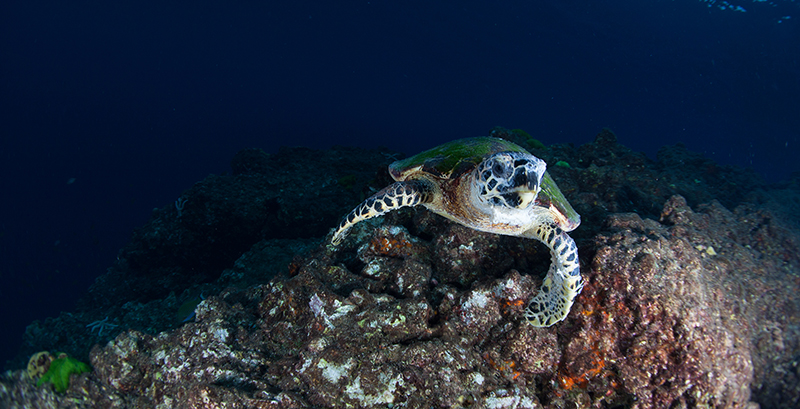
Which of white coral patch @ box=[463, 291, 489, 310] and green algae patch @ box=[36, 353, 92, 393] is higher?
white coral patch @ box=[463, 291, 489, 310]

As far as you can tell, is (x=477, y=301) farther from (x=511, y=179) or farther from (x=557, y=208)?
(x=557, y=208)

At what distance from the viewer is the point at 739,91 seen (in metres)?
39.5

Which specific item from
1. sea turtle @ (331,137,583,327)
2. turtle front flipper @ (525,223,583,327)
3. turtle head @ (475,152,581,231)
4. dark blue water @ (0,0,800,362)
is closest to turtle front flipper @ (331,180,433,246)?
sea turtle @ (331,137,583,327)

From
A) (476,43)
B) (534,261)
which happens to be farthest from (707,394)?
(476,43)

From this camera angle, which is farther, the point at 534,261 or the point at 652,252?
the point at 534,261

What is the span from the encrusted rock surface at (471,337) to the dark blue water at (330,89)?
2304 centimetres

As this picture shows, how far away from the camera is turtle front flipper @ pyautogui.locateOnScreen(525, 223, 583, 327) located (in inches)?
91.3

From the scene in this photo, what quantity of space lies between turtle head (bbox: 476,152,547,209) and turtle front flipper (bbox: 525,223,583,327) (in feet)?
1.44

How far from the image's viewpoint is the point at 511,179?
2461mm

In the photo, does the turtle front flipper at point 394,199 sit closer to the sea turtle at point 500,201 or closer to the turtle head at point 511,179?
the sea turtle at point 500,201

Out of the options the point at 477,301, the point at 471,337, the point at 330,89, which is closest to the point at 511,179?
the point at 477,301

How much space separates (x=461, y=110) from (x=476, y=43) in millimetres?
42706

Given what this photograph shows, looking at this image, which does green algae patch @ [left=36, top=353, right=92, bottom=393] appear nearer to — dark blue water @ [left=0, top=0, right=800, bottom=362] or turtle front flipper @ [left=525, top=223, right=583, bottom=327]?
turtle front flipper @ [left=525, top=223, right=583, bottom=327]

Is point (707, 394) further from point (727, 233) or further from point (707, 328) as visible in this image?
point (727, 233)
